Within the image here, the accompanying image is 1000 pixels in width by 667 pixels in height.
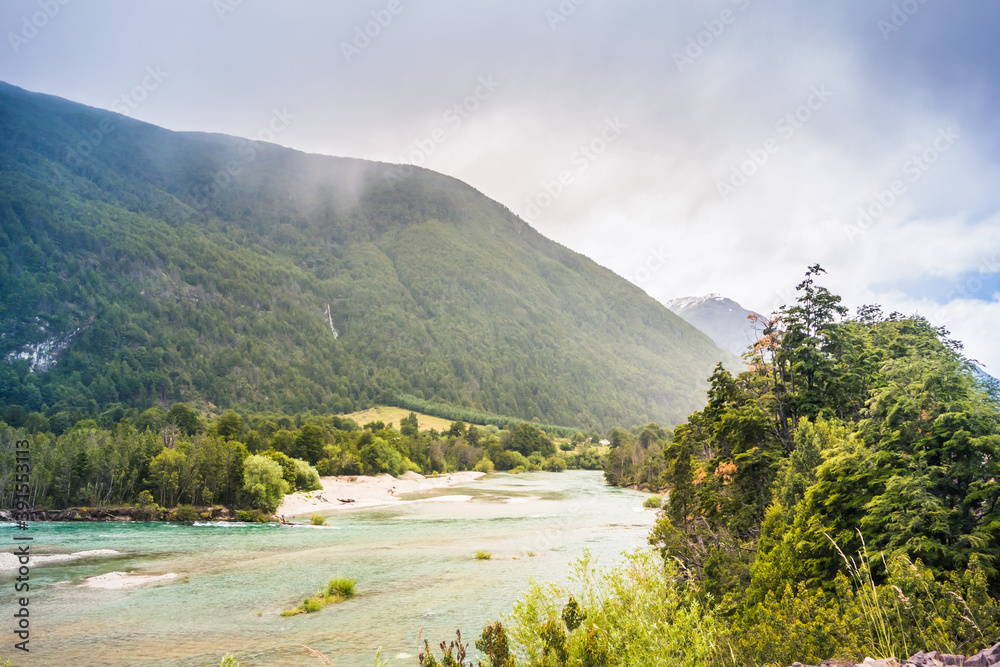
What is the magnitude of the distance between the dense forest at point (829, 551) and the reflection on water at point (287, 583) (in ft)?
34.0

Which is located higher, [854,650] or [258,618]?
[854,650]

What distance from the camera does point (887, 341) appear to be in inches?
1283

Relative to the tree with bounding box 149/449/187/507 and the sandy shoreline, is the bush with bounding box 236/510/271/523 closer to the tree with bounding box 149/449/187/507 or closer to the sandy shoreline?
the sandy shoreline

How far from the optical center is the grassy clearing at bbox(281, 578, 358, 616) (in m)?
24.1

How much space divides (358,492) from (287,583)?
192 ft

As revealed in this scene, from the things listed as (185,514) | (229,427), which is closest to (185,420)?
(229,427)

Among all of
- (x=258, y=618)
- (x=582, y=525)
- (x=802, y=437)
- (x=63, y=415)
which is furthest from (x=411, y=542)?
(x=63, y=415)

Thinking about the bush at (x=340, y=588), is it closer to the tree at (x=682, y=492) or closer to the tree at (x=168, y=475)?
the tree at (x=682, y=492)

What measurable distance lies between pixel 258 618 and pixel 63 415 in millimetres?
122767

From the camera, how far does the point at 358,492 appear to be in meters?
85.3

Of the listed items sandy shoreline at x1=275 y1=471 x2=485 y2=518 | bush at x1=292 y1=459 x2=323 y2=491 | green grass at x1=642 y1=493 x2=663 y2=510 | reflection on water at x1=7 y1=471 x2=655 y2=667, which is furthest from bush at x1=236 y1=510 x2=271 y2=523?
green grass at x1=642 y1=493 x2=663 y2=510

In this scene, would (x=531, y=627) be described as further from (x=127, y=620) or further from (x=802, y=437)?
(x=127, y=620)

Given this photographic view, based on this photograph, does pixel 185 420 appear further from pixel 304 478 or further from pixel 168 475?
pixel 168 475

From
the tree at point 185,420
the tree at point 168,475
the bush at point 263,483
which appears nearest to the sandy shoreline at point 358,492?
the bush at point 263,483
